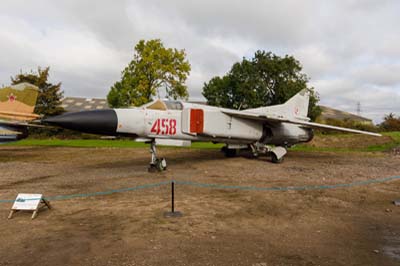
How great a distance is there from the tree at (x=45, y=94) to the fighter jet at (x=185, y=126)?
96.2ft

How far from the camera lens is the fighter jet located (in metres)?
8.38

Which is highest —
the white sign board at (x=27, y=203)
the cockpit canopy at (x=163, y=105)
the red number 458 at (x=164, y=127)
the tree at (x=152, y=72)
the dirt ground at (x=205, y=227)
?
the tree at (x=152, y=72)

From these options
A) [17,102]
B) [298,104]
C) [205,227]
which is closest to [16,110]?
[17,102]

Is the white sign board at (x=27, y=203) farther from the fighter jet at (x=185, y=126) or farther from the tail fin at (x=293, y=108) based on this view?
the tail fin at (x=293, y=108)

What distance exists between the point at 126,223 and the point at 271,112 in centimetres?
Result: 1209

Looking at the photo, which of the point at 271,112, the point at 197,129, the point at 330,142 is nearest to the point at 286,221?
the point at 197,129

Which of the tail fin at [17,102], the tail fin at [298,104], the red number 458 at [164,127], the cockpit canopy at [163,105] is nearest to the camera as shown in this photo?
the red number 458 at [164,127]

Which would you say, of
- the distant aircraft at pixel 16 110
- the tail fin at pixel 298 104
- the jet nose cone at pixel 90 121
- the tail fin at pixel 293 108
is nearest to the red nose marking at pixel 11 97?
the distant aircraft at pixel 16 110

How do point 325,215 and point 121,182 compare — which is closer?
point 325,215

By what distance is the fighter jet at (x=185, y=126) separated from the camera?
8.38m

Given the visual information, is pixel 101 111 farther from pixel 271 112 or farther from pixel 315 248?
pixel 271 112

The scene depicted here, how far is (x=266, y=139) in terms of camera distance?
1391cm

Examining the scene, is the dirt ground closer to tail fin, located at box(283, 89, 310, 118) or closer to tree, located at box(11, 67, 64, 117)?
tail fin, located at box(283, 89, 310, 118)

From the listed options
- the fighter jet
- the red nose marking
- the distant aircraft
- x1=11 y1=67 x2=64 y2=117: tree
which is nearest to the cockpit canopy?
the fighter jet
